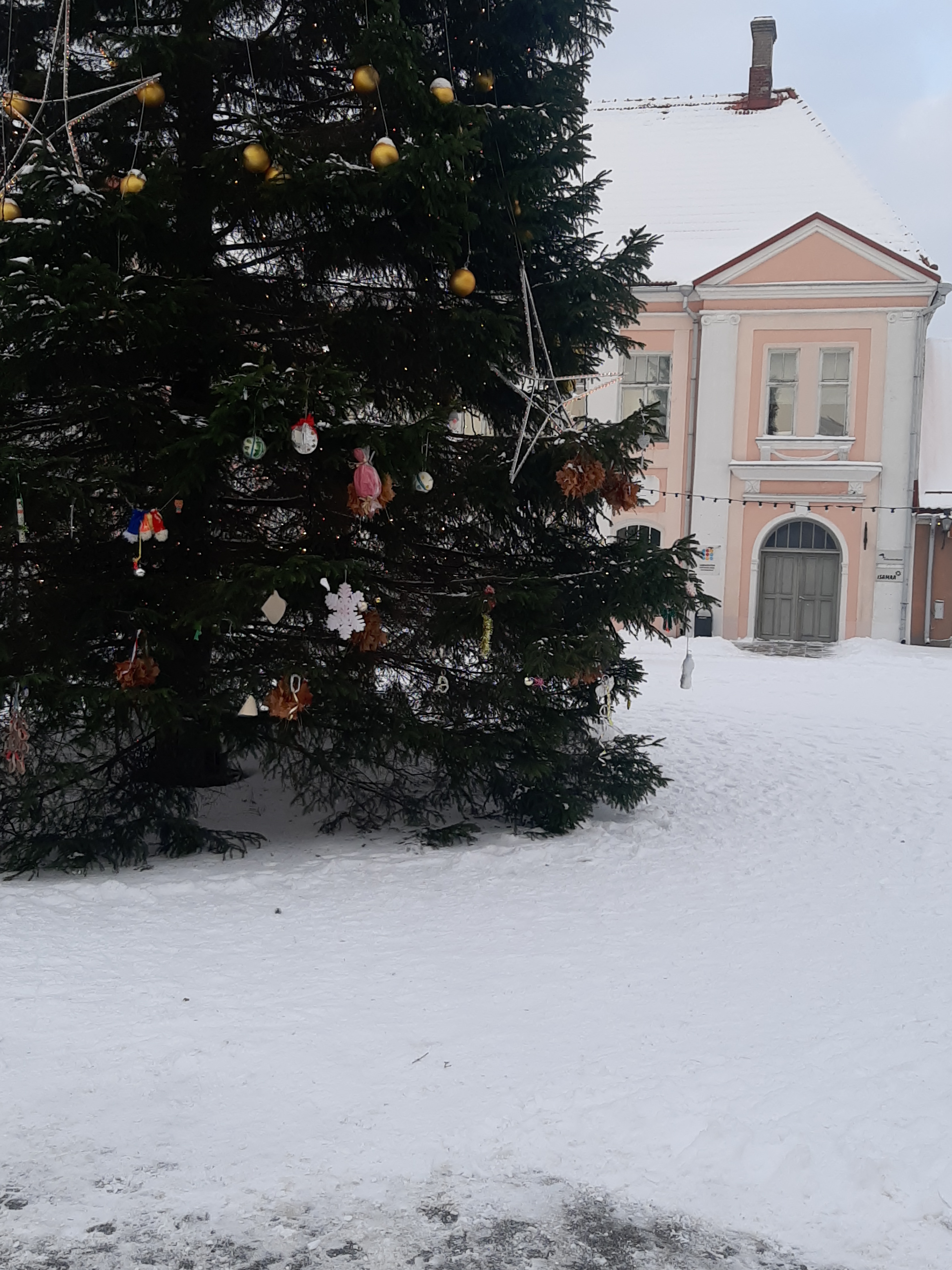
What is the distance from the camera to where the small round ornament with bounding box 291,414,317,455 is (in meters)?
5.07

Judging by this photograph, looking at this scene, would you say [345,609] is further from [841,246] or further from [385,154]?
[841,246]

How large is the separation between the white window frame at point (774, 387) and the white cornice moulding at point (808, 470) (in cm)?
54

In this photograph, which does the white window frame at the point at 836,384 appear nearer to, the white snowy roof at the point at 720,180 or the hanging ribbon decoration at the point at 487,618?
the white snowy roof at the point at 720,180

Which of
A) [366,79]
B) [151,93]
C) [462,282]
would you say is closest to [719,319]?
[462,282]

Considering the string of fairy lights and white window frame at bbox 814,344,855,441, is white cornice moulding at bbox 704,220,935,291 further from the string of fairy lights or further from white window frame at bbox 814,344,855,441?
the string of fairy lights

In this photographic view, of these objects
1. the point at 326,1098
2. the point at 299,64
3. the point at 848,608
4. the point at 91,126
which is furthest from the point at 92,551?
the point at 848,608

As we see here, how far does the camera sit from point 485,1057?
13.1 feet

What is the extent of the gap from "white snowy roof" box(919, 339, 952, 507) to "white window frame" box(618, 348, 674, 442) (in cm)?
458

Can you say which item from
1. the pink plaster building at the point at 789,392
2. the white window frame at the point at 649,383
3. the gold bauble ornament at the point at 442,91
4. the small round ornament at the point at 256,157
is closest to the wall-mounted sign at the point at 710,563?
the pink plaster building at the point at 789,392

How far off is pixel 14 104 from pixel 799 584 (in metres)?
17.1

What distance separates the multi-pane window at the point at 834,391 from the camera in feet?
65.9

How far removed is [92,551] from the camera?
6.12 meters

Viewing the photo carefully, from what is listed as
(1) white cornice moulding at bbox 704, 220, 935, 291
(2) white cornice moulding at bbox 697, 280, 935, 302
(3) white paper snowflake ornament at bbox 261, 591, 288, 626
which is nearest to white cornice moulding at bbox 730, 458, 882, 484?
(2) white cornice moulding at bbox 697, 280, 935, 302

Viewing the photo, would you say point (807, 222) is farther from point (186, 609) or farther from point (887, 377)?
point (186, 609)
